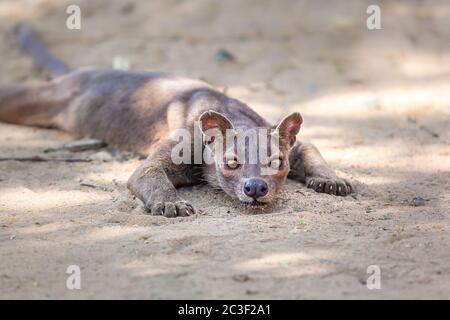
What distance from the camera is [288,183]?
5.84 m

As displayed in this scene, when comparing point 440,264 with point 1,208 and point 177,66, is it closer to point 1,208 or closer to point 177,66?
point 1,208

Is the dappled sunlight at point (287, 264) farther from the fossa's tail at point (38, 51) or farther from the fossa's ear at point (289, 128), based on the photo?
the fossa's tail at point (38, 51)

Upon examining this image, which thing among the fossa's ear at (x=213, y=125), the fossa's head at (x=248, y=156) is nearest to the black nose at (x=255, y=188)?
the fossa's head at (x=248, y=156)

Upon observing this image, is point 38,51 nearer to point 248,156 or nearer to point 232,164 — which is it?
point 232,164

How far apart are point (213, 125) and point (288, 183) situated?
745mm

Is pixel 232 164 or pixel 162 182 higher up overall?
pixel 232 164

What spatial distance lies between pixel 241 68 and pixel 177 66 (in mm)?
667

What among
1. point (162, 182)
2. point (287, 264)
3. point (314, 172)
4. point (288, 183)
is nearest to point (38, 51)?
point (162, 182)

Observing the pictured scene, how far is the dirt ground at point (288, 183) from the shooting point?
397 centimetres

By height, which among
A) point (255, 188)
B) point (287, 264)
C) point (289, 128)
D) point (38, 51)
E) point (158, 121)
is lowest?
point (287, 264)

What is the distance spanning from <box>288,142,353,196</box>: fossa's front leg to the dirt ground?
0.29 feet

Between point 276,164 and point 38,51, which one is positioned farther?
point 38,51

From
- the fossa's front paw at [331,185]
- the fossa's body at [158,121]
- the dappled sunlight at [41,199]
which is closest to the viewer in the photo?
the dappled sunlight at [41,199]

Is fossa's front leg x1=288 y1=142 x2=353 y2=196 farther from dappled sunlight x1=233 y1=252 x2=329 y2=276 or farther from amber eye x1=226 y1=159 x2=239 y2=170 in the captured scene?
dappled sunlight x1=233 y1=252 x2=329 y2=276
